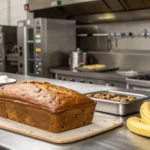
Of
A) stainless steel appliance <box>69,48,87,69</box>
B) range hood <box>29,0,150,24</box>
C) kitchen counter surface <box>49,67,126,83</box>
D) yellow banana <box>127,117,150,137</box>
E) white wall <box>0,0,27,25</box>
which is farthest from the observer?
white wall <box>0,0,27,25</box>

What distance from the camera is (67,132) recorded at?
1210mm

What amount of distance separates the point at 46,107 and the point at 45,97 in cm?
6

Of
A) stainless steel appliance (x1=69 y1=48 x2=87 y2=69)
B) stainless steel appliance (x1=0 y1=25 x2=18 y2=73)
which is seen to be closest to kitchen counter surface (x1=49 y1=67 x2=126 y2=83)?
stainless steel appliance (x1=69 y1=48 x2=87 y2=69)

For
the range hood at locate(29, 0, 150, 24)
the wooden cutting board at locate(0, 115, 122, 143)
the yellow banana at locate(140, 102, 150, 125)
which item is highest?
the range hood at locate(29, 0, 150, 24)

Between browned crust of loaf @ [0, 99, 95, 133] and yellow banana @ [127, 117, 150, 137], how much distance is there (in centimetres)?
19

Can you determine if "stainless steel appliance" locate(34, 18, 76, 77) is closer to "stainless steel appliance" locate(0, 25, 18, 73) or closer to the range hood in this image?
the range hood

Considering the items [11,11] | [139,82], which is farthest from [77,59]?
[11,11]

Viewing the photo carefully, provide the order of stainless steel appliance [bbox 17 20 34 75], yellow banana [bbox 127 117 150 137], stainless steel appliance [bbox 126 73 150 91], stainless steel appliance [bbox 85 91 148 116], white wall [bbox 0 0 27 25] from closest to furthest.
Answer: yellow banana [bbox 127 117 150 137] < stainless steel appliance [bbox 85 91 148 116] < stainless steel appliance [bbox 126 73 150 91] < stainless steel appliance [bbox 17 20 34 75] < white wall [bbox 0 0 27 25]

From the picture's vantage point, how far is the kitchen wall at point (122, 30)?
4250mm

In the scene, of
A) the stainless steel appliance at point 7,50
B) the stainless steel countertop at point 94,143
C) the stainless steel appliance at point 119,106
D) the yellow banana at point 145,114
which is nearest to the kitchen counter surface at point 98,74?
the stainless steel appliance at point 7,50

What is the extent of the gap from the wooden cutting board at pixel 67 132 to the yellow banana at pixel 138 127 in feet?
0.26

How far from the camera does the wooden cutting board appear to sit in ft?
3.72

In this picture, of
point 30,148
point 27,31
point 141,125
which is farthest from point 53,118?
point 27,31

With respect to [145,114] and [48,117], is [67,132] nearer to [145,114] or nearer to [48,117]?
[48,117]
